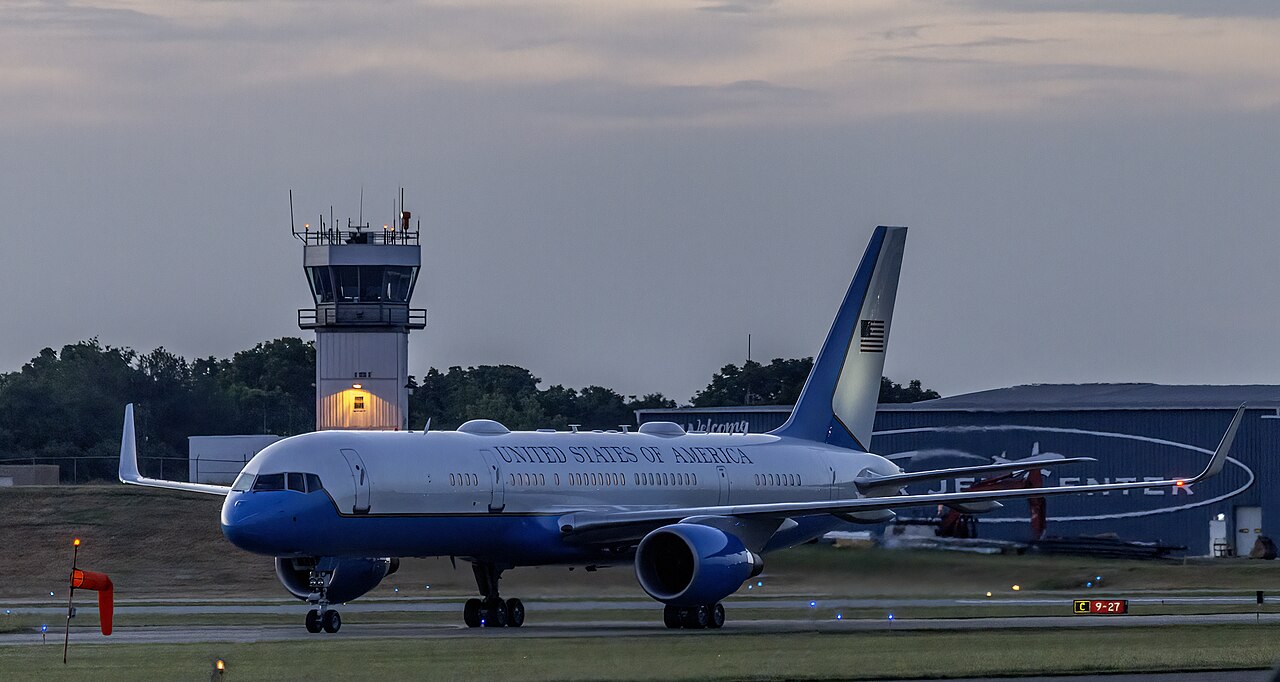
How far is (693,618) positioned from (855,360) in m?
12.4

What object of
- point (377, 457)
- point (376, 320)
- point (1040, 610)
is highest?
point (376, 320)

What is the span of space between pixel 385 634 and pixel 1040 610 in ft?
44.3

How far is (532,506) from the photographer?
3816 cm

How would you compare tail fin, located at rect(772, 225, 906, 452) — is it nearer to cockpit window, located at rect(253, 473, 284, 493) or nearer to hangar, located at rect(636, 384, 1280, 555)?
cockpit window, located at rect(253, 473, 284, 493)

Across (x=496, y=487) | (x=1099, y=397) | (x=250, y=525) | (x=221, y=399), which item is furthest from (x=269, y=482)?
(x=221, y=399)

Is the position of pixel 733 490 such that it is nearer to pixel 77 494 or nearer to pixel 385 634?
pixel 385 634

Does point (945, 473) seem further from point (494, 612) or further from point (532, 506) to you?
point (494, 612)

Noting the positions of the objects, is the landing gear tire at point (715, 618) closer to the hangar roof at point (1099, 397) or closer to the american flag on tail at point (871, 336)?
the american flag on tail at point (871, 336)

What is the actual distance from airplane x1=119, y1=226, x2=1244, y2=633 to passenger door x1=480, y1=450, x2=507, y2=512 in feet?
0.13

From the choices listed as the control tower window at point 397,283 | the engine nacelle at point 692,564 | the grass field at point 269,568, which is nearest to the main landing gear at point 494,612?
the grass field at point 269,568

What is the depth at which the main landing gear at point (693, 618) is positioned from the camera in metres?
35.8

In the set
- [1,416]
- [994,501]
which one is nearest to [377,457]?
[994,501]

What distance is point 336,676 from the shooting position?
81.9 feet

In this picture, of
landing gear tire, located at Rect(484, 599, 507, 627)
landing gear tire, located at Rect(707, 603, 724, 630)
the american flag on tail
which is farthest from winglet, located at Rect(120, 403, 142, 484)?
the american flag on tail
